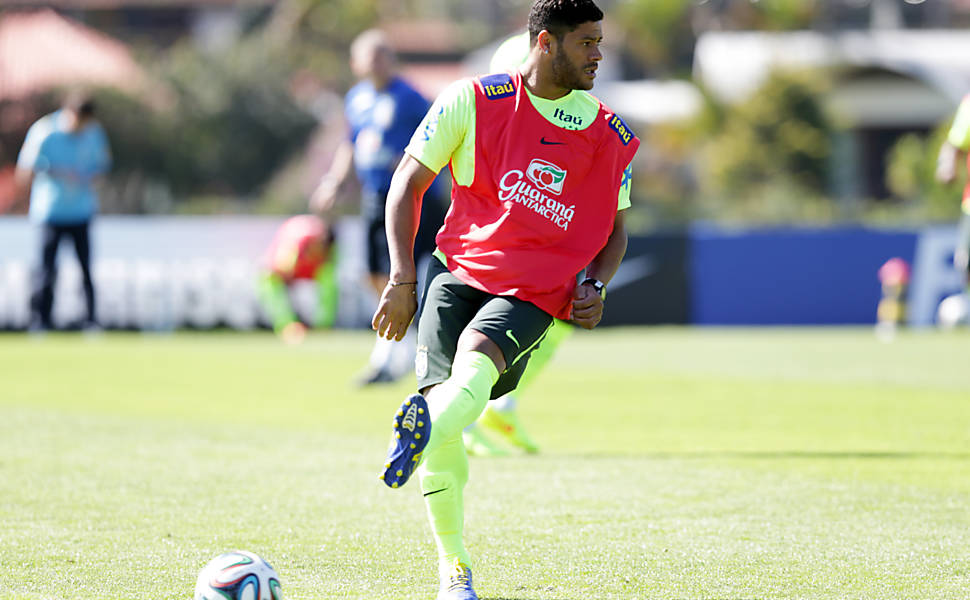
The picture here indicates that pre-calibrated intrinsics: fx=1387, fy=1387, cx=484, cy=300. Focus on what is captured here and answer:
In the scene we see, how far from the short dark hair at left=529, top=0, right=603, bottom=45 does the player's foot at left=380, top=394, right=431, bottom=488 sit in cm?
141

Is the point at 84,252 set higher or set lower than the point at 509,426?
lower

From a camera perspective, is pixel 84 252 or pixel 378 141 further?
pixel 84 252

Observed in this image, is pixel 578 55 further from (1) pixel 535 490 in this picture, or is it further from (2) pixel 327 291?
(2) pixel 327 291

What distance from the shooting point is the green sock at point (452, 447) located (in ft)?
13.9

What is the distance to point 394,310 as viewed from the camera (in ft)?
14.7

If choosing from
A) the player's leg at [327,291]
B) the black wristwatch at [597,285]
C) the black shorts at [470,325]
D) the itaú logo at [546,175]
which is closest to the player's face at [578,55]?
the itaú logo at [546,175]

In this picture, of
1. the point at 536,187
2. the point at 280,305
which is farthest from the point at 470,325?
the point at 280,305

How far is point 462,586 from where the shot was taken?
4211 millimetres

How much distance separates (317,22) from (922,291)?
131 feet

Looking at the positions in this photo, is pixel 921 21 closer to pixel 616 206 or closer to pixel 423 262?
pixel 423 262

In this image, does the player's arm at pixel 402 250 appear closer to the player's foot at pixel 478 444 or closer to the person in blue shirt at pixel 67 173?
the player's foot at pixel 478 444

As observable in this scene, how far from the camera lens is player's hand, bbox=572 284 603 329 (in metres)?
4.63

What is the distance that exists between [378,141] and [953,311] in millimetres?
10459

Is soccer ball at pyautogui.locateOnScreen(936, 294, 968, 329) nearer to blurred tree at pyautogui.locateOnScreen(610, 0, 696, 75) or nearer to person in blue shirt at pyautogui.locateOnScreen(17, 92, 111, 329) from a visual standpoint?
person in blue shirt at pyautogui.locateOnScreen(17, 92, 111, 329)
